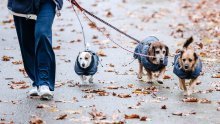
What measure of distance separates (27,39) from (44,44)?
24.2 inches

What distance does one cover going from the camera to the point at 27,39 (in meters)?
8.83

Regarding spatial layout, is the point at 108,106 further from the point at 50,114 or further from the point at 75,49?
the point at 75,49

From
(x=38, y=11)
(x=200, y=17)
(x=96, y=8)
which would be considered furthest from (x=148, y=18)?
(x=38, y=11)

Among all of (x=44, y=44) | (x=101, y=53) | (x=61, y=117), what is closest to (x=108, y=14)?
(x=101, y=53)

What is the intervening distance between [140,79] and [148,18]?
9.88m

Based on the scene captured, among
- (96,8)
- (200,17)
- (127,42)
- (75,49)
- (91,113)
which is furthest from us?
(96,8)

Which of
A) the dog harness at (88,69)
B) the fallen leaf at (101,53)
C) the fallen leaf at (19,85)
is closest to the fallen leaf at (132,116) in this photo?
the dog harness at (88,69)

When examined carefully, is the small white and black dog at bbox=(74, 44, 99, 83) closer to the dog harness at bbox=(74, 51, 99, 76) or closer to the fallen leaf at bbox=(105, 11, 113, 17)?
the dog harness at bbox=(74, 51, 99, 76)

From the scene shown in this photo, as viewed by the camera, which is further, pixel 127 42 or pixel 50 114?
pixel 127 42

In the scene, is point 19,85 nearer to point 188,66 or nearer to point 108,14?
point 188,66

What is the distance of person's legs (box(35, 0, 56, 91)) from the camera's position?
8258mm

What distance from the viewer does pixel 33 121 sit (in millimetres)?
7152

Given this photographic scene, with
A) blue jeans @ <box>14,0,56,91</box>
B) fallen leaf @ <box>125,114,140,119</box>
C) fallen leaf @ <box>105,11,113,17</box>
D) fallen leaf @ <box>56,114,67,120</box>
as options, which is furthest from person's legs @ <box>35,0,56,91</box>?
fallen leaf @ <box>105,11,113,17</box>

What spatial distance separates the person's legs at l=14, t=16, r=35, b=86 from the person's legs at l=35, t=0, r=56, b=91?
0.42 meters
